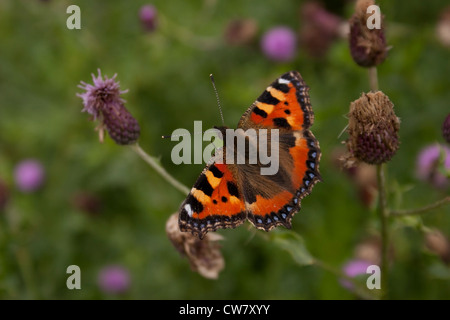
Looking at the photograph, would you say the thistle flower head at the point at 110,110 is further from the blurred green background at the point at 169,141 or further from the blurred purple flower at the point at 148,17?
the blurred purple flower at the point at 148,17

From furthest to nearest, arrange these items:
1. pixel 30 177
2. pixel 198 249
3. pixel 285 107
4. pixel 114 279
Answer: pixel 30 177, pixel 114 279, pixel 198 249, pixel 285 107

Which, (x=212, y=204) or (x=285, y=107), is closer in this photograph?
(x=212, y=204)

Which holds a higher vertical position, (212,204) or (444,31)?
(444,31)

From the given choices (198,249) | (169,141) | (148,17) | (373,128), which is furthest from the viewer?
(169,141)

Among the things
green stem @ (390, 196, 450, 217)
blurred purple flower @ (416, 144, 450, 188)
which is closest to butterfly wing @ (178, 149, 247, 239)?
green stem @ (390, 196, 450, 217)

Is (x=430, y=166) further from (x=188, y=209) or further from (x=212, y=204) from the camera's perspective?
(x=188, y=209)

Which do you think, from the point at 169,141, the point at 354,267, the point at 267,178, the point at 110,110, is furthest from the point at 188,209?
the point at 169,141
